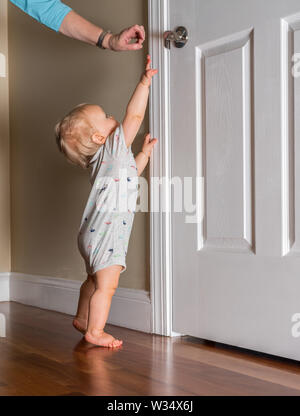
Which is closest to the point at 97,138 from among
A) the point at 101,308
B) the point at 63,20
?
the point at 63,20

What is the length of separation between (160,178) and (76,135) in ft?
1.05

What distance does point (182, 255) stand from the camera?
1.74 m

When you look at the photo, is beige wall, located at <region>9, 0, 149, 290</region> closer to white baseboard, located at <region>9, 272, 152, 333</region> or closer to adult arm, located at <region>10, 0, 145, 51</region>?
white baseboard, located at <region>9, 272, 152, 333</region>

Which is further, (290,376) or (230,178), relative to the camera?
(230,178)

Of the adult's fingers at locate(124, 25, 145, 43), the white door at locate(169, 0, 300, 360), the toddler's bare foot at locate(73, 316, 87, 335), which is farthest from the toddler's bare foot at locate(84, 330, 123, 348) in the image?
the adult's fingers at locate(124, 25, 145, 43)

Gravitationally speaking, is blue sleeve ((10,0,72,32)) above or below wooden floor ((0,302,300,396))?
above

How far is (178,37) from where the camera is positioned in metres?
1.73

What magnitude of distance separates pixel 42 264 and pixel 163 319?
0.89 m

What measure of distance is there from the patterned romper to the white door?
17 centimetres

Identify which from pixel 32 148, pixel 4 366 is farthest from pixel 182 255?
pixel 32 148

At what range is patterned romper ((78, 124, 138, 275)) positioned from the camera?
169 cm

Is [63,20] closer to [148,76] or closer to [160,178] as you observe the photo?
[148,76]
